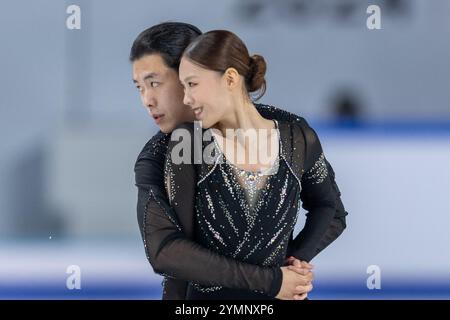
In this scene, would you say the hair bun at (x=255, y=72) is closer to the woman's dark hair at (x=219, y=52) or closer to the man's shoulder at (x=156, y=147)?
the woman's dark hair at (x=219, y=52)

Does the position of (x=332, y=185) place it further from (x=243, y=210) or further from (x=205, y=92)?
(x=205, y=92)

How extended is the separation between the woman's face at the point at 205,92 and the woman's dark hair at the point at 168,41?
100mm

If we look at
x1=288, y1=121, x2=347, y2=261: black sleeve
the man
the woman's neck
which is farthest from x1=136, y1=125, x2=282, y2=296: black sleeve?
x1=288, y1=121, x2=347, y2=261: black sleeve

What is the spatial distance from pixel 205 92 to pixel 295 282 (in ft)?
1.53

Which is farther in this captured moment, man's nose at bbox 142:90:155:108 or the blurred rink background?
the blurred rink background

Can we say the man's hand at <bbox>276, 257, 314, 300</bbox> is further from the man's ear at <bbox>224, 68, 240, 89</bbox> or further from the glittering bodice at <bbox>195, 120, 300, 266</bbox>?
the man's ear at <bbox>224, 68, 240, 89</bbox>

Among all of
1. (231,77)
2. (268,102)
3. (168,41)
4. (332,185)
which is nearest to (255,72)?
(231,77)

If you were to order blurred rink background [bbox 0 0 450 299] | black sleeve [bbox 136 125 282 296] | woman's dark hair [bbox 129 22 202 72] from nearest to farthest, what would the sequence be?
black sleeve [bbox 136 125 282 296], woman's dark hair [bbox 129 22 202 72], blurred rink background [bbox 0 0 450 299]

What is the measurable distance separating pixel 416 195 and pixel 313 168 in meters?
1.74

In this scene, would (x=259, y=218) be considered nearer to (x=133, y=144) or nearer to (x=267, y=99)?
(x=267, y=99)

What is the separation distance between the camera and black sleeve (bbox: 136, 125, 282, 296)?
5.32ft

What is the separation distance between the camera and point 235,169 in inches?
67.1

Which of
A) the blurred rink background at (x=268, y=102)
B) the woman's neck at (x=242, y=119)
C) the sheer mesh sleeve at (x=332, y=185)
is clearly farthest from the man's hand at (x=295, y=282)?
the blurred rink background at (x=268, y=102)

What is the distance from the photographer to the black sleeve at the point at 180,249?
1.62 m
